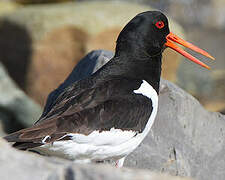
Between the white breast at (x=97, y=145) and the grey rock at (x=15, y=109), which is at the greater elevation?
the grey rock at (x=15, y=109)

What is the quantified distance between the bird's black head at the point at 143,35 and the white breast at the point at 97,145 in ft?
3.29

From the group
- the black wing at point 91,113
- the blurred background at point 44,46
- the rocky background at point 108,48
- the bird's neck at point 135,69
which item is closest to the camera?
the rocky background at point 108,48

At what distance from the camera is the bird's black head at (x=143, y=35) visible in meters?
5.77

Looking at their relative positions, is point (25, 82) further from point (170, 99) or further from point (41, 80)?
point (170, 99)

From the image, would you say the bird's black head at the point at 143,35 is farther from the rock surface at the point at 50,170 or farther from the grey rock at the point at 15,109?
the grey rock at the point at 15,109

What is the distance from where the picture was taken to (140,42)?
5797 mm

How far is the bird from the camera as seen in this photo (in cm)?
475

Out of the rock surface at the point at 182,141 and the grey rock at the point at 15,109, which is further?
the grey rock at the point at 15,109

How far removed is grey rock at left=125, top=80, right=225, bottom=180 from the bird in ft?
1.69

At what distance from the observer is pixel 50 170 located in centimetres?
315

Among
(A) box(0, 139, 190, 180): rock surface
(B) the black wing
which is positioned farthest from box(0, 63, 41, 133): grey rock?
(A) box(0, 139, 190, 180): rock surface

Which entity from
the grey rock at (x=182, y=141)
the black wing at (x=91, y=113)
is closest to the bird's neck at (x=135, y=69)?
the black wing at (x=91, y=113)

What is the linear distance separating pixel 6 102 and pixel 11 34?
7.28ft

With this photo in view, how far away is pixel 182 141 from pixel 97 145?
4.50 ft
